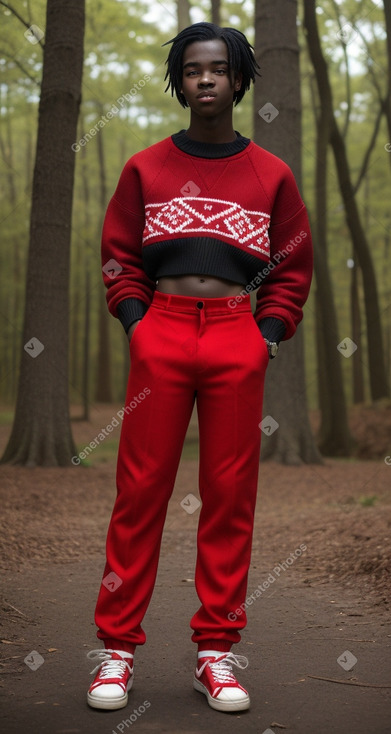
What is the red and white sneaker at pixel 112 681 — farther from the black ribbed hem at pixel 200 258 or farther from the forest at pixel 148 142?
the forest at pixel 148 142

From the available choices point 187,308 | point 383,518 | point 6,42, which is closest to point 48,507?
point 383,518

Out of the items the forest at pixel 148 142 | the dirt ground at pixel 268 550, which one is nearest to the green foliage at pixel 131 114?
the forest at pixel 148 142

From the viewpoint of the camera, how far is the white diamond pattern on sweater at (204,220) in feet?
9.87

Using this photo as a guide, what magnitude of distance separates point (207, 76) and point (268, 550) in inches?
148

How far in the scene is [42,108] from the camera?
903cm

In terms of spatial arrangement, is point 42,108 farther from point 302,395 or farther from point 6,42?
point 302,395

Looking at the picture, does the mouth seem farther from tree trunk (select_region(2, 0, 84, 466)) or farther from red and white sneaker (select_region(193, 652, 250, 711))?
tree trunk (select_region(2, 0, 84, 466))

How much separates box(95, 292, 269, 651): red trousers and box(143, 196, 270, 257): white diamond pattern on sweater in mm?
246

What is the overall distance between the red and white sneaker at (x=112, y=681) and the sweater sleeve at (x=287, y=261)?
4.64 feet

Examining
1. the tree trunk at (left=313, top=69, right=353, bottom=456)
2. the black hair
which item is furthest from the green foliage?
the black hair

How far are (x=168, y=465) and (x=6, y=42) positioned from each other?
8995 mm

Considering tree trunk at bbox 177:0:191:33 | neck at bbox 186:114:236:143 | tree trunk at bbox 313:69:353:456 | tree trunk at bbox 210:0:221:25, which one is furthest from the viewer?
tree trunk at bbox 313:69:353:456

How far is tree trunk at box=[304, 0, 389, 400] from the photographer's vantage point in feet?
42.4

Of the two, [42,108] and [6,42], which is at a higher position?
[6,42]
